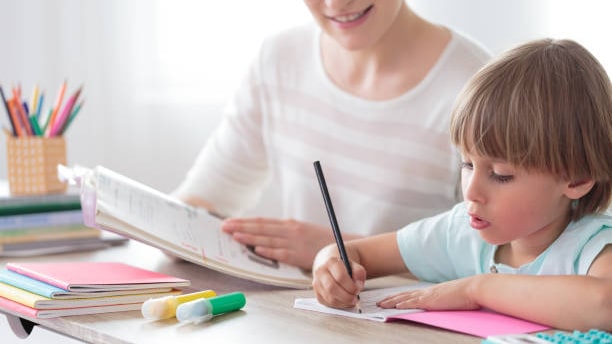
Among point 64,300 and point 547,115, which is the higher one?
point 547,115

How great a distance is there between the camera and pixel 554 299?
3.31 feet

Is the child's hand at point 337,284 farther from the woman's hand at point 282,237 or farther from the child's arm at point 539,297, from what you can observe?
the woman's hand at point 282,237

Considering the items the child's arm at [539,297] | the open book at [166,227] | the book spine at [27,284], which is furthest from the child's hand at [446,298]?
the book spine at [27,284]

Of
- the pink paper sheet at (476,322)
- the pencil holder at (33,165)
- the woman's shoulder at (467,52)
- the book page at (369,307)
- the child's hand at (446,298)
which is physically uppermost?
the woman's shoulder at (467,52)

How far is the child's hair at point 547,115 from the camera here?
1071mm

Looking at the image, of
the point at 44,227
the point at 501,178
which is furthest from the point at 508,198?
A: the point at 44,227

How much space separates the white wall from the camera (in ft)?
9.46

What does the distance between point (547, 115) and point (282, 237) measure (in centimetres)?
51

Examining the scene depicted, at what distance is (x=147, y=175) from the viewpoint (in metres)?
3.03

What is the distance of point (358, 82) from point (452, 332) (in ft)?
2.53

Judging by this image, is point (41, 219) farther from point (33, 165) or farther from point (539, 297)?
point (539, 297)

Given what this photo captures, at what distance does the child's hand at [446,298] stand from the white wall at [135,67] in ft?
5.91

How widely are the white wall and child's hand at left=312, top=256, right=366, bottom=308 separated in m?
1.73

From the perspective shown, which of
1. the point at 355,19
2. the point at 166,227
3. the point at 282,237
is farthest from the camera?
the point at 355,19
